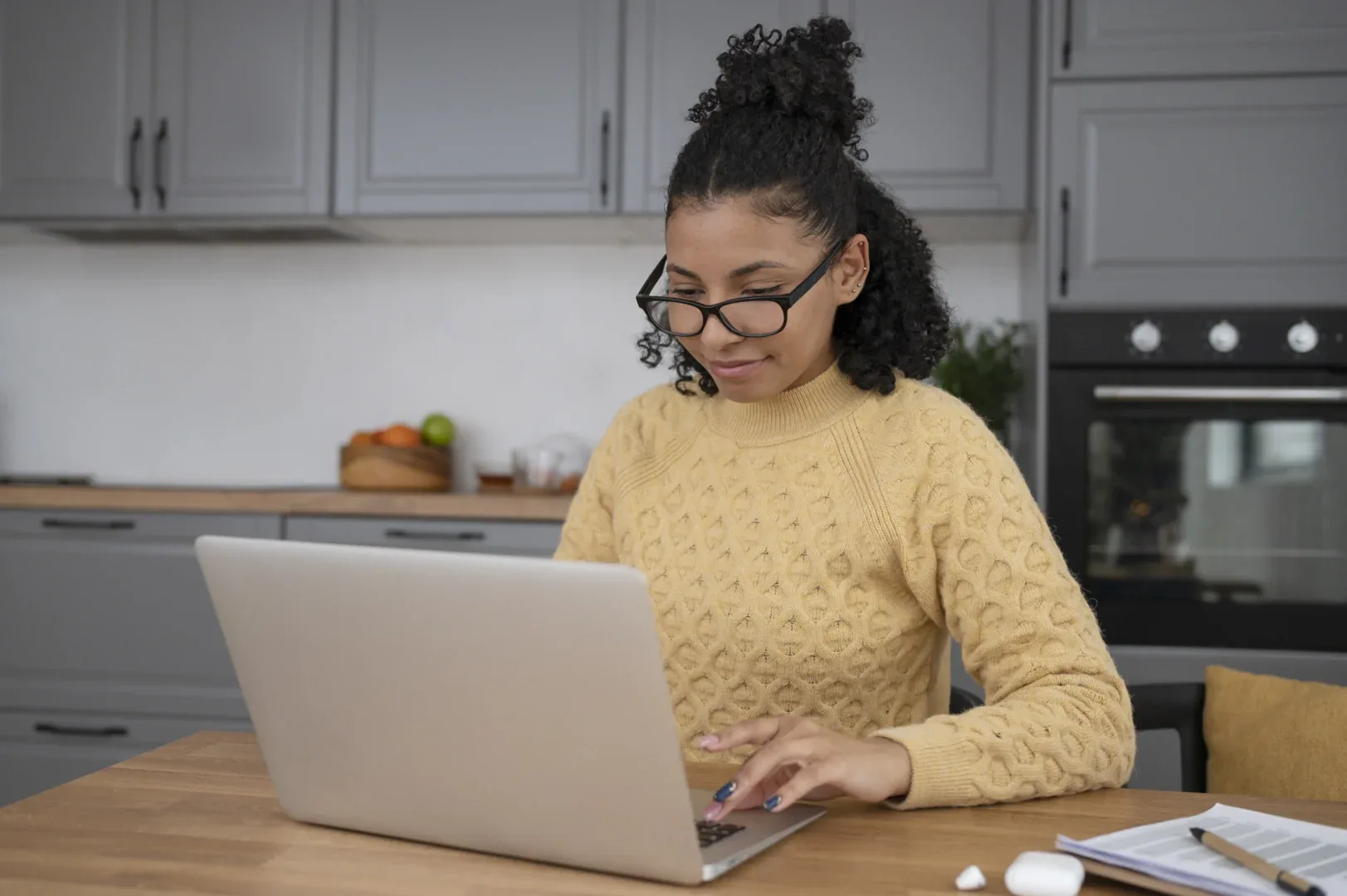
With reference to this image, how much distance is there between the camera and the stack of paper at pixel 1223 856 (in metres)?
0.78

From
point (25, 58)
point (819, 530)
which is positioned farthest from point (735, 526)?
point (25, 58)

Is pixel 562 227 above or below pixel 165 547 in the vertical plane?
above

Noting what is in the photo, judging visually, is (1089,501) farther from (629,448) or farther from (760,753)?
(760,753)

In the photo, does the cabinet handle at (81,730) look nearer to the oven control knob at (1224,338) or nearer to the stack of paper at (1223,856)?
the oven control knob at (1224,338)

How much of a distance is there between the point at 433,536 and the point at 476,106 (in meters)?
1.00

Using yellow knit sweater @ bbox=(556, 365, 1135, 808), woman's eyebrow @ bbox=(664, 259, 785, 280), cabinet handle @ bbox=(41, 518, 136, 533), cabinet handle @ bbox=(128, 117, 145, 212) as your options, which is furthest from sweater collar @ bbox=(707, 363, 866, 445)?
cabinet handle @ bbox=(128, 117, 145, 212)

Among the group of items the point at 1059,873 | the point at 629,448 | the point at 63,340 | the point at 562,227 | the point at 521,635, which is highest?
the point at 562,227

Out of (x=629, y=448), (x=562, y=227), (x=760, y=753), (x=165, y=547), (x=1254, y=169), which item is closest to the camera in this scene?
(x=760, y=753)

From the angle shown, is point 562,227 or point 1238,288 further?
point 562,227

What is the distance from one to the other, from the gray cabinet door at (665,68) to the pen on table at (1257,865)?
7.23 feet

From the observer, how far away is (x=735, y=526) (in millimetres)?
1332

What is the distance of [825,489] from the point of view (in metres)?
1.32

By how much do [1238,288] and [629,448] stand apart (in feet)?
5.23

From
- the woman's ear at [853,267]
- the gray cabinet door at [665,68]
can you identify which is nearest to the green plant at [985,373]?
the gray cabinet door at [665,68]
